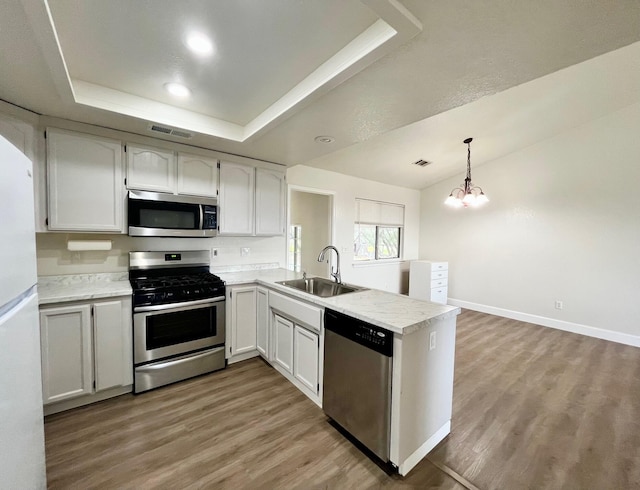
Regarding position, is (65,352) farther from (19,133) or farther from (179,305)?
(19,133)

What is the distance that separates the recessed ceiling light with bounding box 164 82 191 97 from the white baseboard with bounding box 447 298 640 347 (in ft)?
18.7

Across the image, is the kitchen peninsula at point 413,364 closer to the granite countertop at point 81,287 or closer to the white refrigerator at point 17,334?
the white refrigerator at point 17,334

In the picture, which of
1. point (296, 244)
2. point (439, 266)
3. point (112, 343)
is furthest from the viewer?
point (296, 244)

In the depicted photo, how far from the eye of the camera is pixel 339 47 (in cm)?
157

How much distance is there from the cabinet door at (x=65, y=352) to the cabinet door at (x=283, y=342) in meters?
1.53

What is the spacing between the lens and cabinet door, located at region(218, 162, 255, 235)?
10.3ft

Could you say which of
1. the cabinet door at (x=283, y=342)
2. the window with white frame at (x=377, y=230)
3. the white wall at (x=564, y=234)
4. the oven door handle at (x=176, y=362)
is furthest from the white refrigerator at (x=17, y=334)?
the white wall at (x=564, y=234)

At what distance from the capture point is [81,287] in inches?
92.9

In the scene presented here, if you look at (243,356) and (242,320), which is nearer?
(242,320)

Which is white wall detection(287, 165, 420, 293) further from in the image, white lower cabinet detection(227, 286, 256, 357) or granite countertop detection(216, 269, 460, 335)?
granite countertop detection(216, 269, 460, 335)

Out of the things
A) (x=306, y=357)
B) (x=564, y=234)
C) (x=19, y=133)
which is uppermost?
(x=19, y=133)

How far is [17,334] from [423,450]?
2186 mm

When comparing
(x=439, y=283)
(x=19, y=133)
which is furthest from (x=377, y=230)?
(x=19, y=133)

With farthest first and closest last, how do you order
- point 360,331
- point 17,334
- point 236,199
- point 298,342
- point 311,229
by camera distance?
1. point 311,229
2. point 236,199
3. point 298,342
4. point 360,331
5. point 17,334
